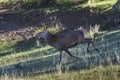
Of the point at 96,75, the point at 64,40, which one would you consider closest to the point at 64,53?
the point at 64,40

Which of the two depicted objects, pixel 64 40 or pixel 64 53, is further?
pixel 64 53

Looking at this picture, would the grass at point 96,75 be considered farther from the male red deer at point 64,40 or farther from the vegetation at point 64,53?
the male red deer at point 64,40

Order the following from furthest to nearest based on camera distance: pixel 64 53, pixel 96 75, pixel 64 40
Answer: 1. pixel 64 53
2. pixel 64 40
3. pixel 96 75

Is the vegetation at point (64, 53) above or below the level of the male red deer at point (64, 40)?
below

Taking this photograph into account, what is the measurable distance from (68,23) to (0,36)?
199 inches

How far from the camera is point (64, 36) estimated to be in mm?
14625

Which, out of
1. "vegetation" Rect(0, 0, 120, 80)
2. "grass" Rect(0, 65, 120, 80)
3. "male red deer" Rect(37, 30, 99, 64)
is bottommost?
"vegetation" Rect(0, 0, 120, 80)

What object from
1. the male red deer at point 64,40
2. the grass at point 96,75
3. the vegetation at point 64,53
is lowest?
the vegetation at point 64,53

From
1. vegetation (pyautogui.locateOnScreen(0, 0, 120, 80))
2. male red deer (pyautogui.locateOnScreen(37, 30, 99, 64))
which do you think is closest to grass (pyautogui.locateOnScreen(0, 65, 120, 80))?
vegetation (pyautogui.locateOnScreen(0, 0, 120, 80))

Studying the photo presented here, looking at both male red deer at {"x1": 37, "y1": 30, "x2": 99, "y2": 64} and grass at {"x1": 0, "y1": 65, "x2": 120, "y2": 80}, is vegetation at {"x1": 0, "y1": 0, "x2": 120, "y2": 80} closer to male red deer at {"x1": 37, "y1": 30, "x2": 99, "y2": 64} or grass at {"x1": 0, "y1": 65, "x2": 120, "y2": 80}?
grass at {"x1": 0, "y1": 65, "x2": 120, "y2": 80}

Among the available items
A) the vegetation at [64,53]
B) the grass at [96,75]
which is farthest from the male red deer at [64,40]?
the grass at [96,75]

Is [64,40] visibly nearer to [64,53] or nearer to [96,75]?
[64,53]

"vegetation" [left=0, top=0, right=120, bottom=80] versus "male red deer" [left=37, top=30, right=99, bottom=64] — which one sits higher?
"male red deer" [left=37, top=30, right=99, bottom=64]

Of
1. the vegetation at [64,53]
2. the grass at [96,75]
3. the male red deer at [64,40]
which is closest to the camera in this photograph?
the grass at [96,75]
